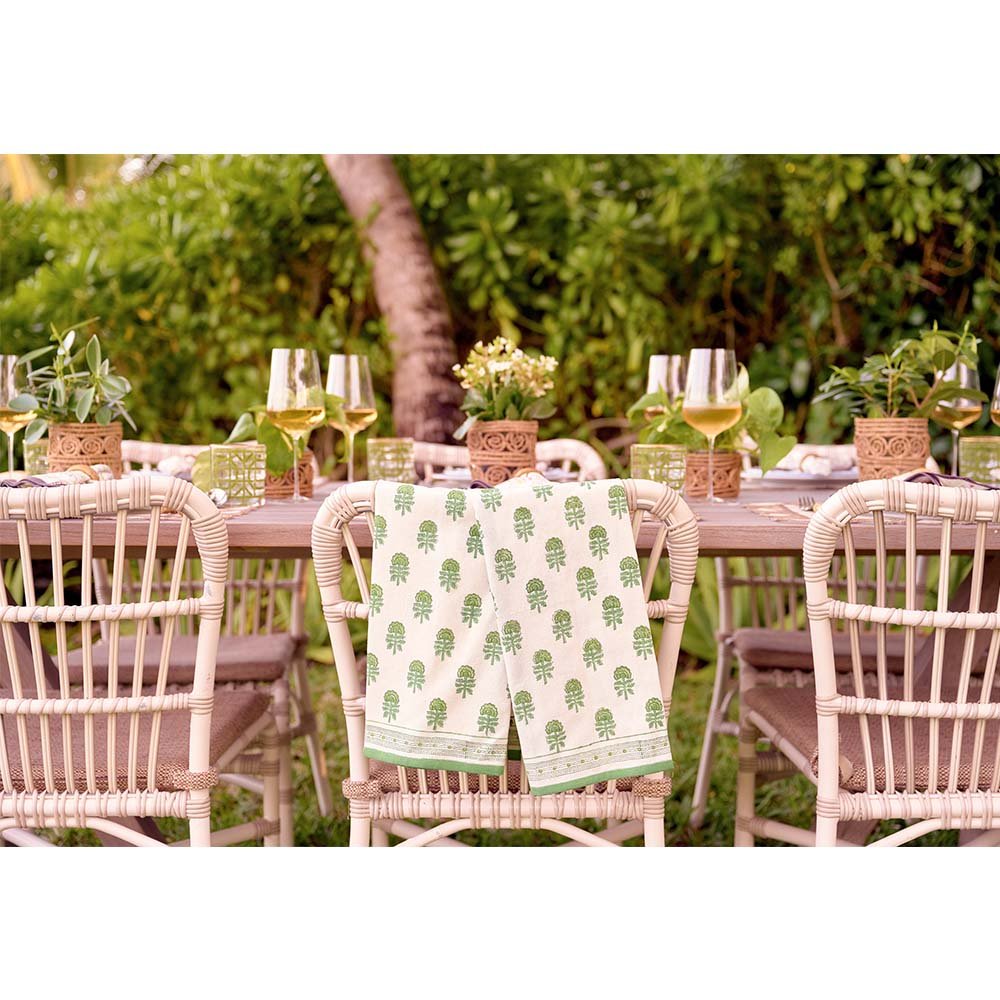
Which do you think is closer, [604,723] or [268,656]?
[604,723]

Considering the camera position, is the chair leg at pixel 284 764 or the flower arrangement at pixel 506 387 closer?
the flower arrangement at pixel 506 387

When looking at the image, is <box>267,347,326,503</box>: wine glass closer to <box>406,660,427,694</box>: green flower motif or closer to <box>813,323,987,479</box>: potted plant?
<box>406,660,427,694</box>: green flower motif

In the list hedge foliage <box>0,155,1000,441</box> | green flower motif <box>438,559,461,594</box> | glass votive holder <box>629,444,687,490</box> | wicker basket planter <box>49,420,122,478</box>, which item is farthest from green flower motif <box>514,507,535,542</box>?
hedge foliage <box>0,155,1000,441</box>

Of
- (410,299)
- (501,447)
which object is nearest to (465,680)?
(501,447)

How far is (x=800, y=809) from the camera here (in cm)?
324

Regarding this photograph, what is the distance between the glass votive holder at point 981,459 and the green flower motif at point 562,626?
125 centimetres

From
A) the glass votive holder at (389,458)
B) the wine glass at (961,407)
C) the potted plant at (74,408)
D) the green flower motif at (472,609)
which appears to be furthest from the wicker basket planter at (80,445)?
the wine glass at (961,407)

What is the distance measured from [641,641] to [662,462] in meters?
0.71

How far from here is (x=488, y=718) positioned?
1713mm

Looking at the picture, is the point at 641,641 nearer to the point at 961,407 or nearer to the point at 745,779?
the point at 745,779

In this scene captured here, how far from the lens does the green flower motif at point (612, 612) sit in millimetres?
1715

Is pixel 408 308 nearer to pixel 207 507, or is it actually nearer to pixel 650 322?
pixel 650 322

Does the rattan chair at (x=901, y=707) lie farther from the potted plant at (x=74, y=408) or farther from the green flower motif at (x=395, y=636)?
the potted plant at (x=74, y=408)
